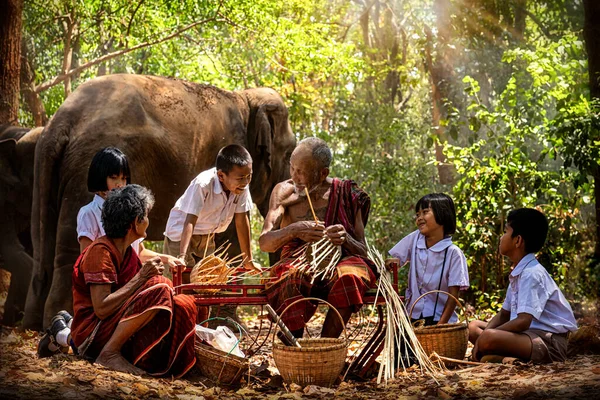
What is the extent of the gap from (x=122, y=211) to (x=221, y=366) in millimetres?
1174

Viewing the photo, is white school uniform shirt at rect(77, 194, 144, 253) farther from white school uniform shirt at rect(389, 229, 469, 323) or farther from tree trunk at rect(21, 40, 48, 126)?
tree trunk at rect(21, 40, 48, 126)

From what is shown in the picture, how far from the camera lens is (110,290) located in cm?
536

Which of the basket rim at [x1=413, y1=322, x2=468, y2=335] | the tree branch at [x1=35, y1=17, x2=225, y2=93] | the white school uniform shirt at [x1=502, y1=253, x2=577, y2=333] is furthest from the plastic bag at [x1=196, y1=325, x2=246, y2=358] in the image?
the tree branch at [x1=35, y1=17, x2=225, y2=93]

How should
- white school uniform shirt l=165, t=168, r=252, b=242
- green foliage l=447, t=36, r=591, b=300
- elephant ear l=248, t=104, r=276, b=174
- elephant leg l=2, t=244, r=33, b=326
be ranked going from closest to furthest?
white school uniform shirt l=165, t=168, r=252, b=242 < green foliage l=447, t=36, r=591, b=300 < elephant leg l=2, t=244, r=33, b=326 < elephant ear l=248, t=104, r=276, b=174

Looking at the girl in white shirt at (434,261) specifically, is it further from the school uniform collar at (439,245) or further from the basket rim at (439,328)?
the basket rim at (439,328)

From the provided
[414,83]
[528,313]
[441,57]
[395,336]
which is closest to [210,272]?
[395,336]

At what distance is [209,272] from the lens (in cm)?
612

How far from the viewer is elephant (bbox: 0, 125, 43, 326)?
9.95 meters

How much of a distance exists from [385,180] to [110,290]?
7579mm

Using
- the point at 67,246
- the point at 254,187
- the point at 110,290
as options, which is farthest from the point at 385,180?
the point at 110,290

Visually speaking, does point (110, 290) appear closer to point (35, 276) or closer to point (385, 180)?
point (35, 276)

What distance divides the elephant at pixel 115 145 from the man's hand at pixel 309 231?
9.33ft

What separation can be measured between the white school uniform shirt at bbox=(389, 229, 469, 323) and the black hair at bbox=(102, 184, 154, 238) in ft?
6.99

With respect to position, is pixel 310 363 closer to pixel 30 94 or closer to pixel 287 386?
pixel 287 386
